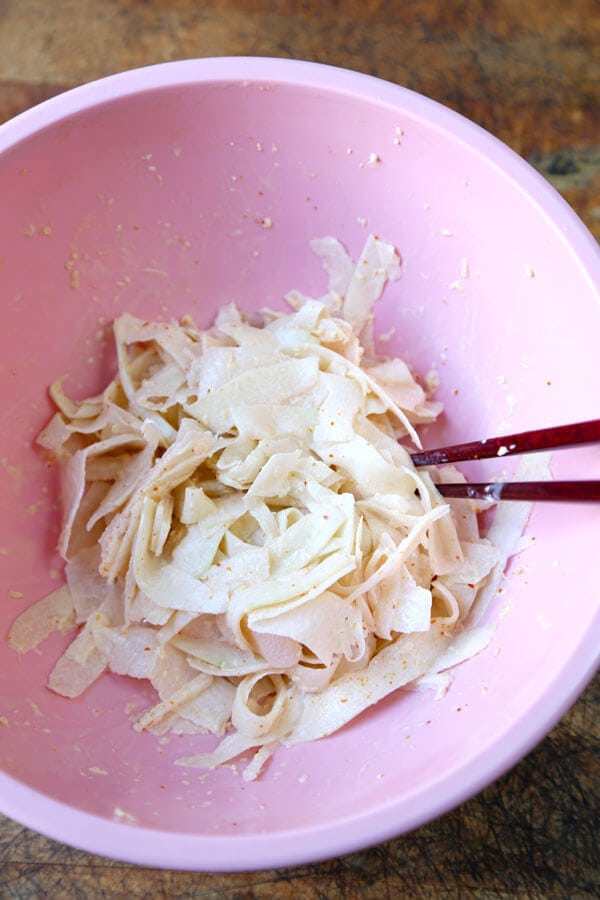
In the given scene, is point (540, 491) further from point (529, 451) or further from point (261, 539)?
point (261, 539)

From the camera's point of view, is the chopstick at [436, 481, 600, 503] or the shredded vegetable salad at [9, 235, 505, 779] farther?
the shredded vegetable salad at [9, 235, 505, 779]

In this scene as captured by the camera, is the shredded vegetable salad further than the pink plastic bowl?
Yes

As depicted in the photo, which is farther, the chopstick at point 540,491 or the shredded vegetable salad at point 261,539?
the shredded vegetable salad at point 261,539

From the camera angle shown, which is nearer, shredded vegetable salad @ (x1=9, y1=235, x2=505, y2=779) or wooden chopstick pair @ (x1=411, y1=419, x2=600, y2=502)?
wooden chopstick pair @ (x1=411, y1=419, x2=600, y2=502)
